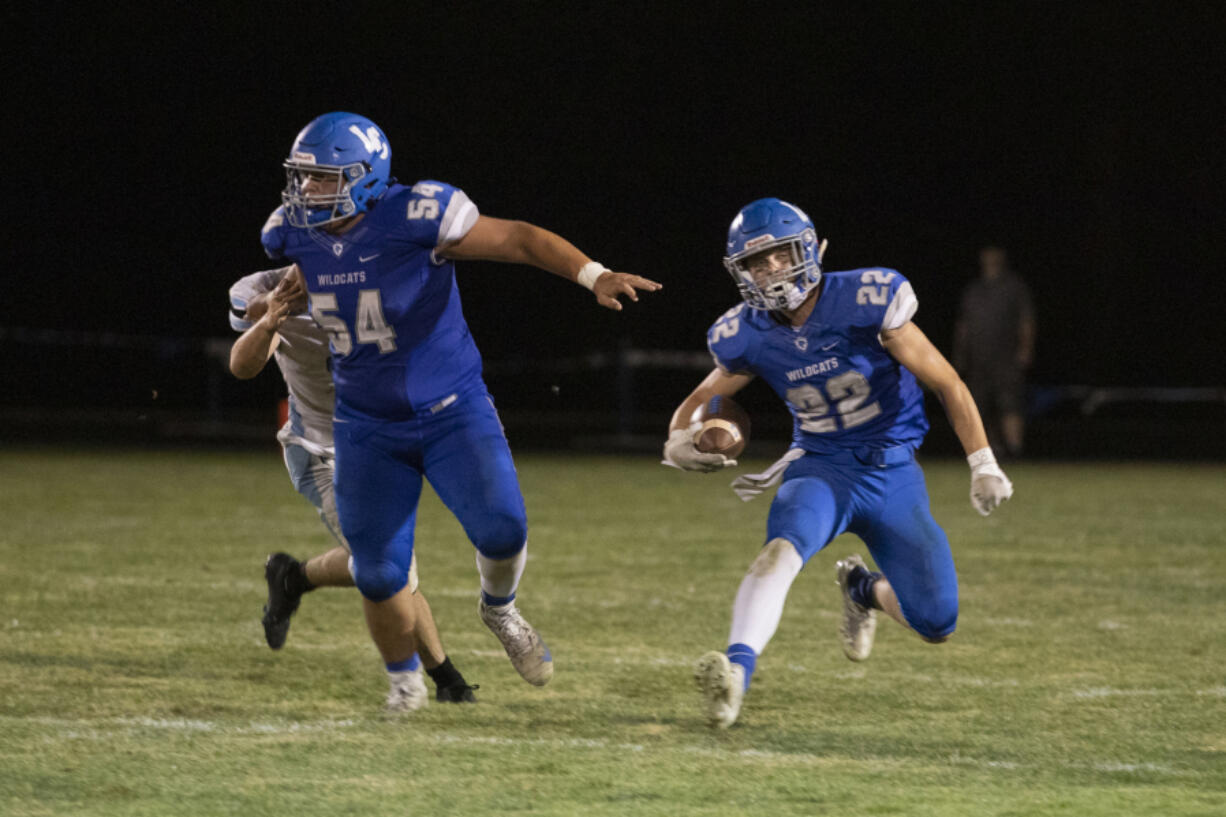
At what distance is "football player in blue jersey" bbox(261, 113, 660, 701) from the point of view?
4.98 metres

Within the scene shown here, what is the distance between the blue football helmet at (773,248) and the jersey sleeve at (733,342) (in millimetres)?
137

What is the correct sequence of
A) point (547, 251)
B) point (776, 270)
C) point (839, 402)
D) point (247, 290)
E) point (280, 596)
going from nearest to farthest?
point (547, 251) → point (776, 270) → point (839, 402) → point (247, 290) → point (280, 596)

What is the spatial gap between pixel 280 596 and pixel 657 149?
2068 centimetres

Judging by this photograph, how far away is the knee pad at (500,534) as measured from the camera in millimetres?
4969

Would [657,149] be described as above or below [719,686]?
below

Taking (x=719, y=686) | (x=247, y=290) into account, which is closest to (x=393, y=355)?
(x=247, y=290)

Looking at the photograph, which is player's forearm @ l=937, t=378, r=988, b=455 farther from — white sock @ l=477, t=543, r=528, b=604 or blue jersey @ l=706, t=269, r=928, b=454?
white sock @ l=477, t=543, r=528, b=604

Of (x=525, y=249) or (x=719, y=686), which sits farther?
(x=525, y=249)

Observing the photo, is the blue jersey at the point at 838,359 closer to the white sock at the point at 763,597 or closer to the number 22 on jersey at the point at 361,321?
the white sock at the point at 763,597

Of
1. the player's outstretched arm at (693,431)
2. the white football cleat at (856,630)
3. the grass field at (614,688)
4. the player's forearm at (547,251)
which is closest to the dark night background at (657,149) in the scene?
the grass field at (614,688)

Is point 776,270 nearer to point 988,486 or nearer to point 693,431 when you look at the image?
point 693,431

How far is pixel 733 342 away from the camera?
5.28 meters

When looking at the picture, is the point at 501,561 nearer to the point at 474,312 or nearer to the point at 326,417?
the point at 326,417

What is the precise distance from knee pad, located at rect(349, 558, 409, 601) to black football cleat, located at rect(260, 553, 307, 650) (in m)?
0.85
